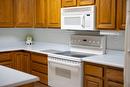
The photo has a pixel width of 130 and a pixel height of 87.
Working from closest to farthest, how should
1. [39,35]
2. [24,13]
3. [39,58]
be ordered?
[39,58]
[24,13]
[39,35]

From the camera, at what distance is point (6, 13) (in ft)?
12.9

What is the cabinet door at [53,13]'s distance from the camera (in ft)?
11.7

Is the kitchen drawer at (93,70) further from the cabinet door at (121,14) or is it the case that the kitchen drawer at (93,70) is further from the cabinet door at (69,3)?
the cabinet door at (69,3)

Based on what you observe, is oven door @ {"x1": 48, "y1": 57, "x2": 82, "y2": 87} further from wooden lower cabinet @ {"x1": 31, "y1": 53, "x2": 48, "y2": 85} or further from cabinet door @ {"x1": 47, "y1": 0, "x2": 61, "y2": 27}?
cabinet door @ {"x1": 47, "y1": 0, "x2": 61, "y2": 27}

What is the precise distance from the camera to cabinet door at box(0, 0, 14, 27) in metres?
3.86

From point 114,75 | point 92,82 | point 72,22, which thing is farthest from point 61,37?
point 114,75

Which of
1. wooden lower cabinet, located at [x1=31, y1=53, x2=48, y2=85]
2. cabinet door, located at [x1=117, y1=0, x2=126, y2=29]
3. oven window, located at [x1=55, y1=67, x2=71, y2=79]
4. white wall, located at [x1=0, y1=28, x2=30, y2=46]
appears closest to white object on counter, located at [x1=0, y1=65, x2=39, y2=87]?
oven window, located at [x1=55, y1=67, x2=71, y2=79]

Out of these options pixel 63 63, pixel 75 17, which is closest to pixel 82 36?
pixel 75 17

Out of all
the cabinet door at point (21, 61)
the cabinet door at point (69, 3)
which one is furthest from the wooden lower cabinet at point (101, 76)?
the cabinet door at point (21, 61)

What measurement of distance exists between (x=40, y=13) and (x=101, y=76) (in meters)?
2.04

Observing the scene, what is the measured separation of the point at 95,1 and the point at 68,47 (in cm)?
120

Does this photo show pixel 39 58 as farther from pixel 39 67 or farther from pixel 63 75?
pixel 63 75

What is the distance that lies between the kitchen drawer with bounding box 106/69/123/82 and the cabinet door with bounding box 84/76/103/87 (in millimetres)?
161

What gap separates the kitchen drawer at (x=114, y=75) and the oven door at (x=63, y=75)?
0.46m
